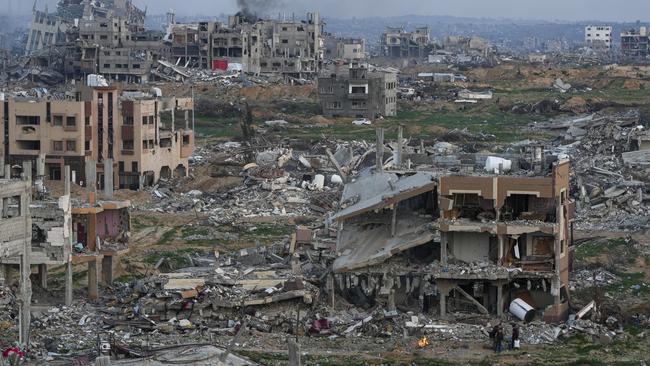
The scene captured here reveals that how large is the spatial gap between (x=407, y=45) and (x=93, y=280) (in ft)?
476

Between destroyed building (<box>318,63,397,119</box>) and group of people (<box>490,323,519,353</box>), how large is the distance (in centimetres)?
5462

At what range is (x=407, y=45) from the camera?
17425 centimetres

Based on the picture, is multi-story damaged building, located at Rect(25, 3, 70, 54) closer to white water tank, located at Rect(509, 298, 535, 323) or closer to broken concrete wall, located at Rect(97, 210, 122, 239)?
broken concrete wall, located at Rect(97, 210, 122, 239)

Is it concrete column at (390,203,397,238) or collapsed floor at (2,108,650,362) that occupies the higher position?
concrete column at (390,203,397,238)

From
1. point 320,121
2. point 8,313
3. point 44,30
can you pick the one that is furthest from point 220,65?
point 8,313

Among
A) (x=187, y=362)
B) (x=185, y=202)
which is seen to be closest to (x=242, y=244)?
(x=185, y=202)

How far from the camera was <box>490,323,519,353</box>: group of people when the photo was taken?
2655cm

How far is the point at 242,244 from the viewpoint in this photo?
40.2 m

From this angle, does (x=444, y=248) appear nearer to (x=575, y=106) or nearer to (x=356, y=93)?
(x=356, y=93)

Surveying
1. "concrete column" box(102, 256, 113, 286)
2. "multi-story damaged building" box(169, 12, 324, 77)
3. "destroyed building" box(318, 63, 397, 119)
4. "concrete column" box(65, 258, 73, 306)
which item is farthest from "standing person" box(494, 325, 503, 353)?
"multi-story damaged building" box(169, 12, 324, 77)

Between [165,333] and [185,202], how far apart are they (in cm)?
2234

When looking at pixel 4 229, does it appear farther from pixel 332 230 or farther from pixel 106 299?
pixel 332 230

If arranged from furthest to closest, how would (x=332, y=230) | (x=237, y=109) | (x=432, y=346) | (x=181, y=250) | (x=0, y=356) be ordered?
(x=237, y=109) → (x=181, y=250) → (x=332, y=230) → (x=432, y=346) → (x=0, y=356)

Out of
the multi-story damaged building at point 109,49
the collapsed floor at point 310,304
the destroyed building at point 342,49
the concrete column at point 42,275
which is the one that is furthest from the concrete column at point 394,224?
the destroyed building at point 342,49
